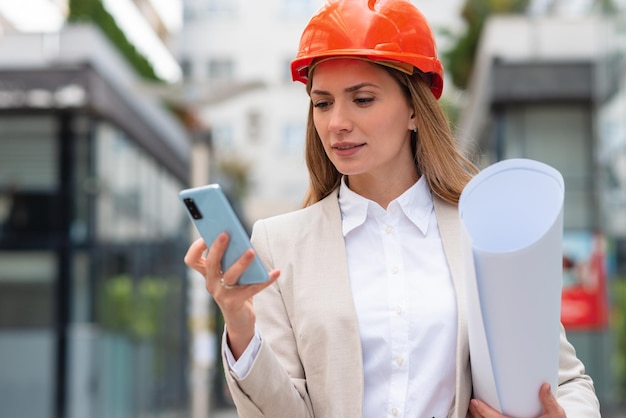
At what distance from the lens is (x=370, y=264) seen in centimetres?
270

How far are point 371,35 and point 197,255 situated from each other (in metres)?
0.68

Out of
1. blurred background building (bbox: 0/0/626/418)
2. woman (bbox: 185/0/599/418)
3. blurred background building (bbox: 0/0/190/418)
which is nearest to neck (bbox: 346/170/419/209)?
woman (bbox: 185/0/599/418)

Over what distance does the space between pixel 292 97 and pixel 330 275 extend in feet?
137

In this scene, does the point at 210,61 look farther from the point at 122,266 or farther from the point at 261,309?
the point at 261,309

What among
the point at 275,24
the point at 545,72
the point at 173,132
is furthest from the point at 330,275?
the point at 275,24

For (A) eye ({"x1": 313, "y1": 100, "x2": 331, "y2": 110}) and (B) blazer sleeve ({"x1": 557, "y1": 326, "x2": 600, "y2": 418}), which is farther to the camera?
(A) eye ({"x1": 313, "y1": 100, "x2": 331, "y2": 110})

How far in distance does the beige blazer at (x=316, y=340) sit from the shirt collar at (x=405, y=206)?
36 mm

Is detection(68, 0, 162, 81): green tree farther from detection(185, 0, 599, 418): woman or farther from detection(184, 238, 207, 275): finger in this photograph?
detection(184, 238, 207, 275): finger

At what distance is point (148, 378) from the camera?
2019 centimetres

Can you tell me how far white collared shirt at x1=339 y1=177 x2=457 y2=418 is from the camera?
2.54 m

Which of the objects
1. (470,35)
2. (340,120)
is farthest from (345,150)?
(470,35)

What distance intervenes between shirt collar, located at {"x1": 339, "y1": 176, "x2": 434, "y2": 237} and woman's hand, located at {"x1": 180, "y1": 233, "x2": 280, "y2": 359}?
492 mm

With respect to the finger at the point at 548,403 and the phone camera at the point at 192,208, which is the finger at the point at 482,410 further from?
the phone camera at the point at 192,208

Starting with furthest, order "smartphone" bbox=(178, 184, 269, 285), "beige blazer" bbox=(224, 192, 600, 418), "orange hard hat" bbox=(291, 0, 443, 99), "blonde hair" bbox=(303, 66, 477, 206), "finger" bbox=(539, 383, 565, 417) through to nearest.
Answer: "blonde hair" bbox=(303, 66, 477, 206)
"orange hard hat" bbox=(291, 0, 443, 99)
"beige blazer" bbox=(224, 192, 600, 418)
"finger" bbox=(539, 383, 565, 417)
"smartphone" bbox=(178, 184, 269, 285)
